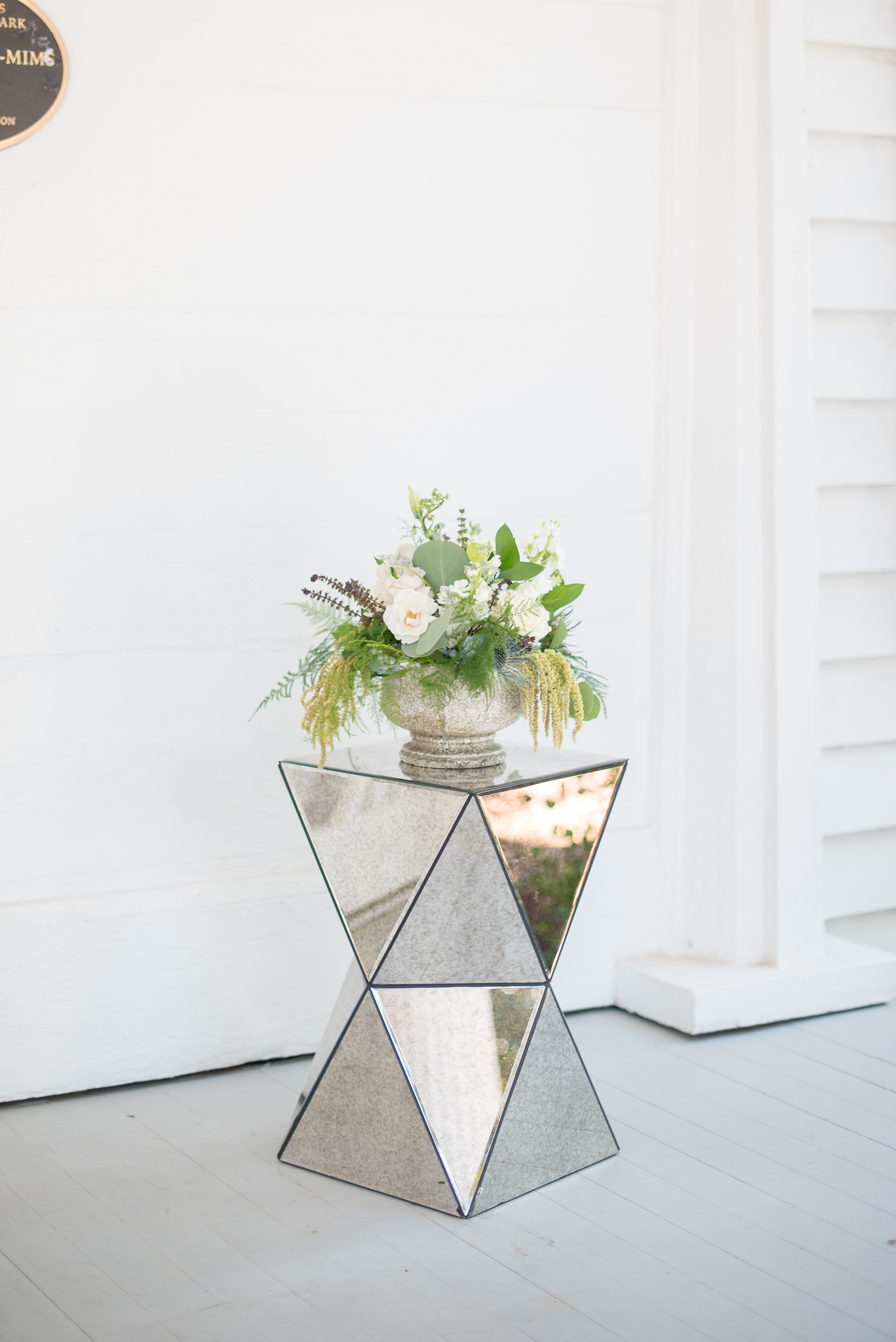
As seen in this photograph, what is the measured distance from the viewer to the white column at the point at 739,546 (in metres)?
2.79

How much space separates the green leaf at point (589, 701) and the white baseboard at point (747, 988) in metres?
0.93

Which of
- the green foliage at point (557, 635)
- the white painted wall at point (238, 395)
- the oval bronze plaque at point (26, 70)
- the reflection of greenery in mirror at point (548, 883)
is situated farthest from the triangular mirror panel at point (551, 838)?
the oval bronze plaque at point (26, 70)

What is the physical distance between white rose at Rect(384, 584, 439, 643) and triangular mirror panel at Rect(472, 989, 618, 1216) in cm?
67

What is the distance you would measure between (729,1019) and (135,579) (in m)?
1.57

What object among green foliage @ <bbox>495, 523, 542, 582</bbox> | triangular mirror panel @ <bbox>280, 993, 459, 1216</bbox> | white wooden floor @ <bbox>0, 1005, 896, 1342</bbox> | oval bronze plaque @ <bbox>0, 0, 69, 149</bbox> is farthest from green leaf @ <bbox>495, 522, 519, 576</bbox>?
oval bronze plaque @ <bbox>0, 0, 69, 149</bbox>

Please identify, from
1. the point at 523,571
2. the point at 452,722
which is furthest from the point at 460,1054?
the point at 523,571

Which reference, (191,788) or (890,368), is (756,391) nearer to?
(890,368)

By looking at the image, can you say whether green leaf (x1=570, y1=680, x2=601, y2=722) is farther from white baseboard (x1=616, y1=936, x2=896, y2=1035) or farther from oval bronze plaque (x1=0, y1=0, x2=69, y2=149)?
oval bronze plaque (x1=0, y1=0, x2=69, y2=149)

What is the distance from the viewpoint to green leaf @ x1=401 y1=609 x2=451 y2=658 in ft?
6.48

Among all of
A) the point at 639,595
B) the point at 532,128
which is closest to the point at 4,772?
the point at 639,595

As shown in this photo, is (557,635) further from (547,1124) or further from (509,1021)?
(547,1124)

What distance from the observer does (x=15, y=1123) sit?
2383mm

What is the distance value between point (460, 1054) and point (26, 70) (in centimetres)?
187

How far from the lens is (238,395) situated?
255cm
